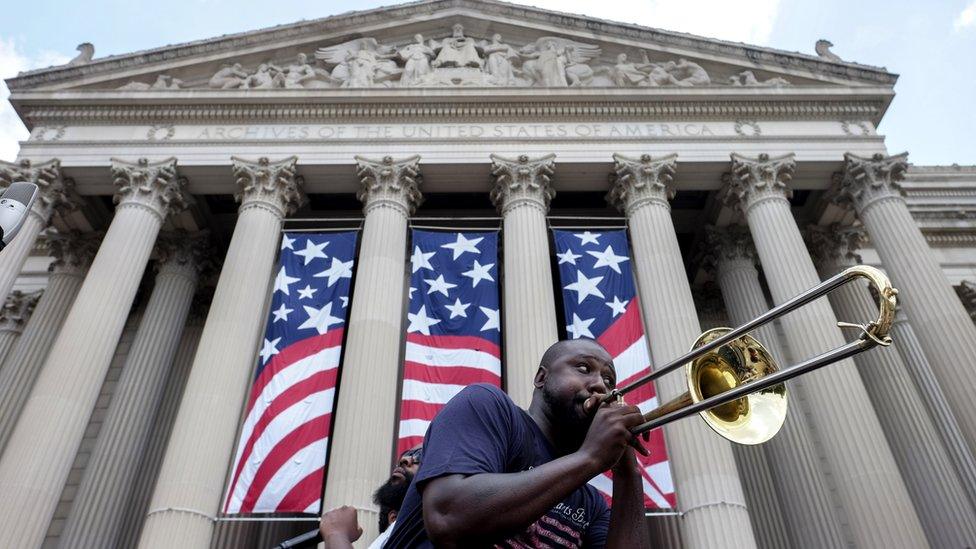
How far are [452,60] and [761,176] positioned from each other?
369 inches

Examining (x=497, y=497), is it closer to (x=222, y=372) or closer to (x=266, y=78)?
(x=222, y=372)

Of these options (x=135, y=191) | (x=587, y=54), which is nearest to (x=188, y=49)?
(x=135, y=191)

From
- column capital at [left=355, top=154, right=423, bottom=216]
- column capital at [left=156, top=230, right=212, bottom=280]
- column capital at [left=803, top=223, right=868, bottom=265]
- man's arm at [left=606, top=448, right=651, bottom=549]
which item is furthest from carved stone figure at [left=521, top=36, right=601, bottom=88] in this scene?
man's arm at [left=606, top=448, right=651, bottom=549]

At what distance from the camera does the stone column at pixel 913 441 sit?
15.3m

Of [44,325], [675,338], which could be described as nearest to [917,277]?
[675,338]

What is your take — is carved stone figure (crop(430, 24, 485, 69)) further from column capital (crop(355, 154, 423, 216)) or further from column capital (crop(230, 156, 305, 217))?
column capital (crop(230, 156, 305, 217))

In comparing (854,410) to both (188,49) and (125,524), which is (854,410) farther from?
(188,49)

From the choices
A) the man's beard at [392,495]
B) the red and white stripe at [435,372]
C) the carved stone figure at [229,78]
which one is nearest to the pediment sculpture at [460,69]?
the carved stone figure at [229,78]

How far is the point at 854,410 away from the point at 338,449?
33.8 ft

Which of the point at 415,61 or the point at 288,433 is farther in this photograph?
the point at 415,61

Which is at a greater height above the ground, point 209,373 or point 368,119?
point 368,119

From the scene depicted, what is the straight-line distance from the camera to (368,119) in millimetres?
19078

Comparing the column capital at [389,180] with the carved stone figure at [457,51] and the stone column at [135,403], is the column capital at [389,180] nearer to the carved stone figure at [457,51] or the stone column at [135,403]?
the carved stone figure at [457,51]

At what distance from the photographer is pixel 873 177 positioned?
1766 centimetres
